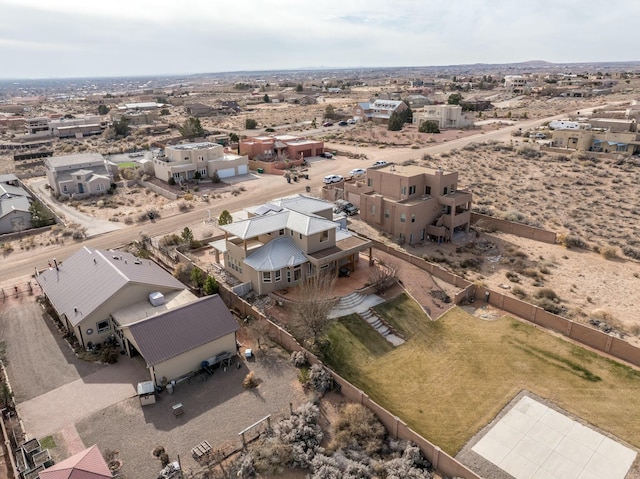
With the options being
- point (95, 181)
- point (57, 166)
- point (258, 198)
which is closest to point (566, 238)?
point (258, 198)

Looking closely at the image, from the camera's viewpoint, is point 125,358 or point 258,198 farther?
point 258,198

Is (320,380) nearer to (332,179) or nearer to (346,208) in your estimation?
(346,208)

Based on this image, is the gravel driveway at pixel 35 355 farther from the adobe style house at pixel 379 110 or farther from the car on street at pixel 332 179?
the adobe style house at pixel 379 110

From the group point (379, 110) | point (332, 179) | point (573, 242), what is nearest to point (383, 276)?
point (573, 242)

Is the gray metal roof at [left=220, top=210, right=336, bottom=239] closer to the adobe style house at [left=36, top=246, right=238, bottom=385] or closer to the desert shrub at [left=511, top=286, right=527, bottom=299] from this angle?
the adobe style house at [left=36, top=246, right=238, bottom=385]

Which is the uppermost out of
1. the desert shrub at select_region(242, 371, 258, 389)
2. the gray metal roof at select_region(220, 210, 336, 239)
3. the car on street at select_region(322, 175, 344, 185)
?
the gray metal roof at select_region(220, 210, 336, 239)

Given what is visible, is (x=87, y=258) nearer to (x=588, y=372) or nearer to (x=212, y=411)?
(x=212, y=411)

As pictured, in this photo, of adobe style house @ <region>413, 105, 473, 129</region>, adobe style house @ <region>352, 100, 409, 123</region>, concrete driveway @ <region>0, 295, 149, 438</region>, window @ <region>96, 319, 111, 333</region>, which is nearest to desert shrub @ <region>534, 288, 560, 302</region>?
concrete driveway @ <region>0, 295, 149, 438</region>
